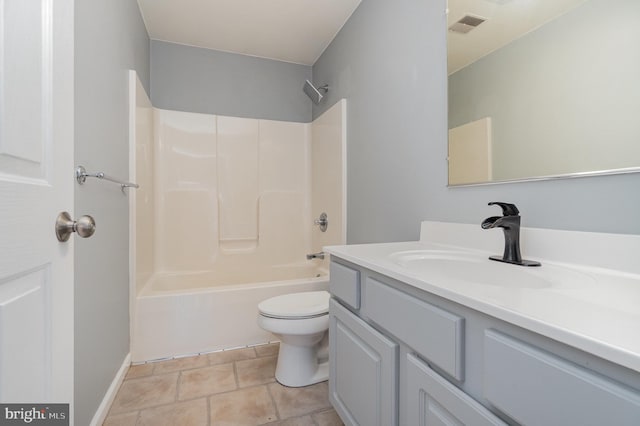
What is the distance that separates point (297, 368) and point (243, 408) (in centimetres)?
35

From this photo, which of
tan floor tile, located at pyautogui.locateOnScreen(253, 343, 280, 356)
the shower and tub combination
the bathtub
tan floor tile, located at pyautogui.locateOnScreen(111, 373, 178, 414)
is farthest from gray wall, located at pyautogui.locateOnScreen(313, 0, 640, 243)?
tan floor tile, located at pyautogui.locateOnScreen(111, 373, 178, 414)

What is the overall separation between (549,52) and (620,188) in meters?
0.49

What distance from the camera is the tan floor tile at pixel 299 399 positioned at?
1474 millimetres

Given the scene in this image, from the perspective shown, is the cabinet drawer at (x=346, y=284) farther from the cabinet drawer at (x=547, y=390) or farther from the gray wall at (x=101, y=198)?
the gray wall at (x=101, y=198)

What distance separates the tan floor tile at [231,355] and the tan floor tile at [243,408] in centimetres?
37

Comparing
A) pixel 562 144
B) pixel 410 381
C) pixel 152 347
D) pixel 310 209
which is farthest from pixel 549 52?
pixel 152 347

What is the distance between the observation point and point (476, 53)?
122 cm

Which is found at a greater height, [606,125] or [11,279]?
[606,125]

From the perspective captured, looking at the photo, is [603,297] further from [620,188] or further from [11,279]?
[11,279]

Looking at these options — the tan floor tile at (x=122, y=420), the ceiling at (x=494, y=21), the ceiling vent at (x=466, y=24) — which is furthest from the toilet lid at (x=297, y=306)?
the ceiling vent at (x=466, y=24)

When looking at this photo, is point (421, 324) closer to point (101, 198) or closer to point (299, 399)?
point (299, 399)

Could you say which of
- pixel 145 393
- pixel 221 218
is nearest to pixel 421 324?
pixel 145 393

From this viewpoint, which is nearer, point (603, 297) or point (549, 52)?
point (603, 297)

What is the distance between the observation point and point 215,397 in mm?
1575
